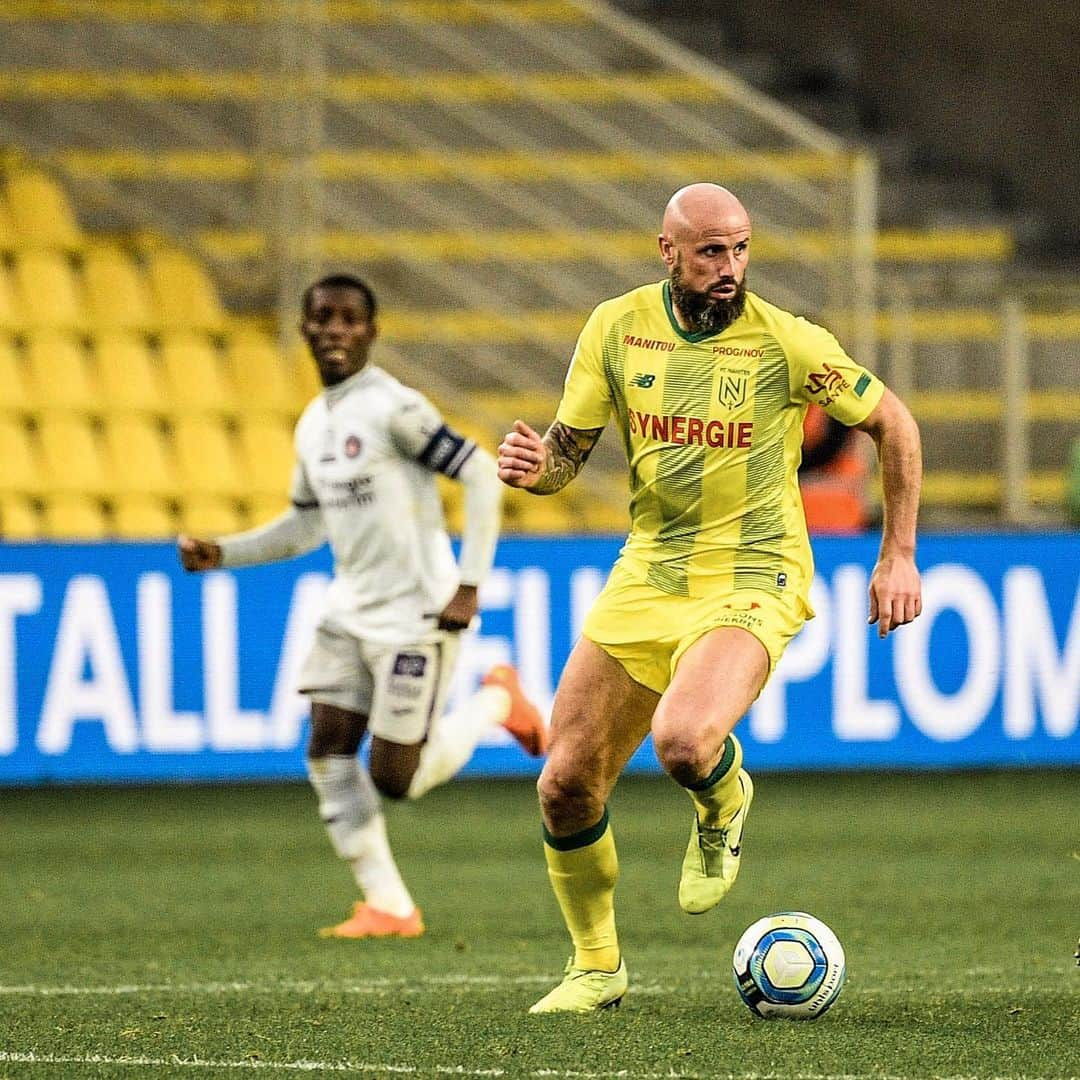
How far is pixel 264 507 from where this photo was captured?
42.2 feet

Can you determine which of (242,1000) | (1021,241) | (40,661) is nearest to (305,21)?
(40,661)

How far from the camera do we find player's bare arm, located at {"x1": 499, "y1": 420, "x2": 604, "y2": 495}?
532cm

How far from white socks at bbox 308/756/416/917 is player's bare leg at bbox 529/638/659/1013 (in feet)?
6.03

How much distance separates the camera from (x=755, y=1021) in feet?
17.8

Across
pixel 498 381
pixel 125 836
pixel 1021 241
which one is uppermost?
pixel 1021 241

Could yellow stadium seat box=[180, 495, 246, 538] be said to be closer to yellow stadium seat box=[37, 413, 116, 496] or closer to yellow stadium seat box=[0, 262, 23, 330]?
yellow stadium seat box=[37, 413, 116, 496]

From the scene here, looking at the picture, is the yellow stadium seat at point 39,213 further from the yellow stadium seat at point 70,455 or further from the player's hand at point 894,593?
the player's hand at point 894,593

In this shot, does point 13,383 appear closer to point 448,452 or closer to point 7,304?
point 7,304

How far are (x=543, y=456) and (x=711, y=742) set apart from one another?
784 millimetres

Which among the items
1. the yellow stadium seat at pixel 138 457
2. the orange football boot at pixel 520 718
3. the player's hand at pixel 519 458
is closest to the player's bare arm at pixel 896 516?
the player's hand at pixel 519 458

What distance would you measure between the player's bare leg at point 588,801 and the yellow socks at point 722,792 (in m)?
0.24

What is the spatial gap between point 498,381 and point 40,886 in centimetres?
657

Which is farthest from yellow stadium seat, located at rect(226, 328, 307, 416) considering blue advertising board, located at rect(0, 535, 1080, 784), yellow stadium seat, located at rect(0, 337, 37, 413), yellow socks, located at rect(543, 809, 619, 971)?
yellow socks, located at rect(543, 809, 619, 971)

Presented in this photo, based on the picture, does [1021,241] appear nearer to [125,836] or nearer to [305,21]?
[305,21]
